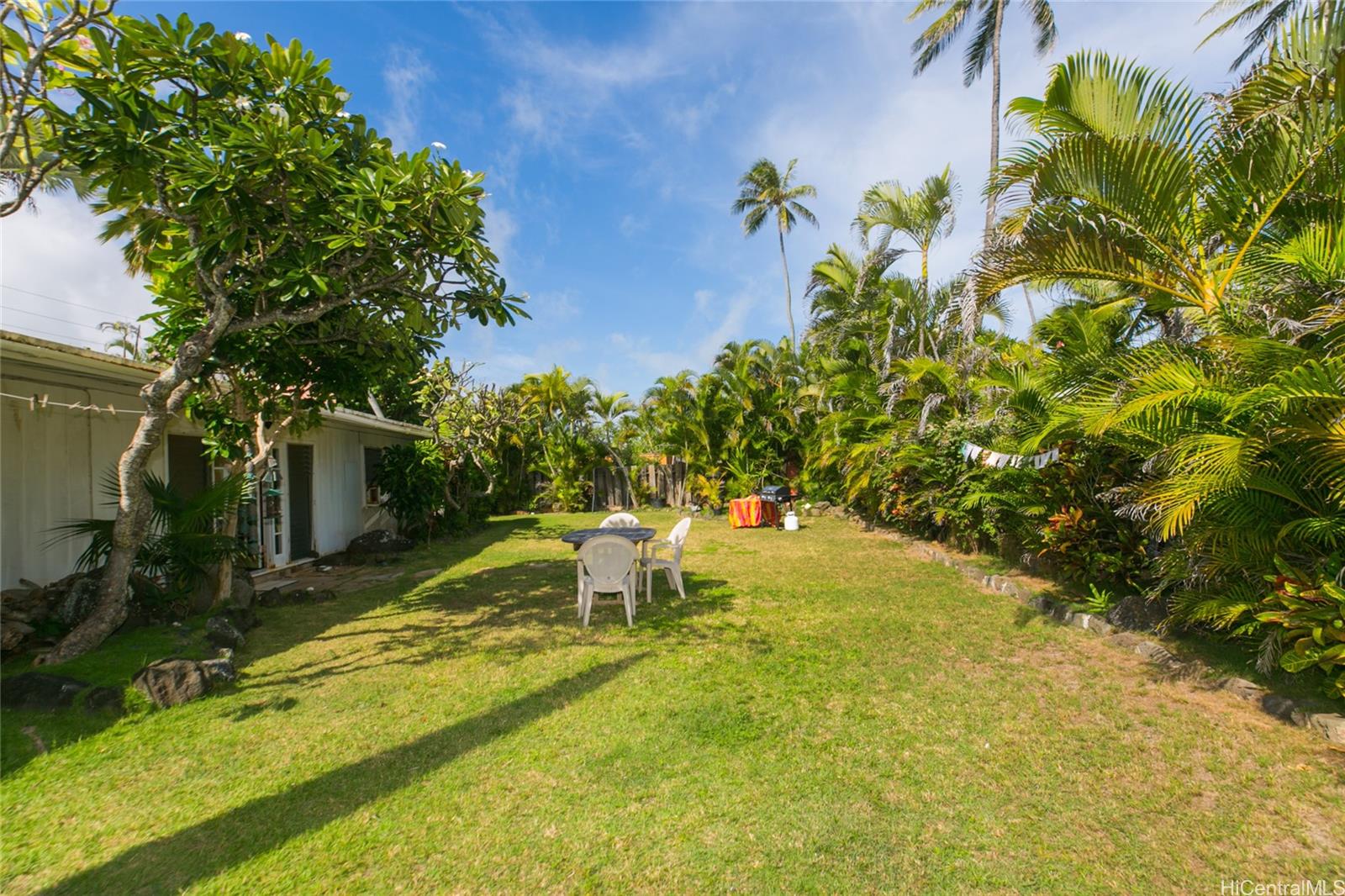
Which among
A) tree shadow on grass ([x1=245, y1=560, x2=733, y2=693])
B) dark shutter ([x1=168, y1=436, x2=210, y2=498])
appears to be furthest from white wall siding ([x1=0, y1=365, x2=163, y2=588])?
tree shadow on grass ([x1=245, y1=560, x2=733, y2=693])

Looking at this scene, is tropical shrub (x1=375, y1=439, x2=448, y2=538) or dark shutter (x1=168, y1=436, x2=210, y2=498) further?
tropical shrub (x1=375, y1=439, x2=448, y2=538)

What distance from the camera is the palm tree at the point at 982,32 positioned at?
580 inches

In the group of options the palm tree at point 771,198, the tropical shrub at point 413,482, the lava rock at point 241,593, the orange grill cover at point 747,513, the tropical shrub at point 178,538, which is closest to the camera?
the tropical shrub at point 178,538

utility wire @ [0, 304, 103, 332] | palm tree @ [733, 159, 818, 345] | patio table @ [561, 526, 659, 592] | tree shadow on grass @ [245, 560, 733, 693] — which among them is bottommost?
tree shadow on grass @ [245, 560, 733, 693]

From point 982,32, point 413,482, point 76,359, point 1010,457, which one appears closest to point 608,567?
point 1010,457

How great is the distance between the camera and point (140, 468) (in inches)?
200

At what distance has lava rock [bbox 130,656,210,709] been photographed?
13.8ft

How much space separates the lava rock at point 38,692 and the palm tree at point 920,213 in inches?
470

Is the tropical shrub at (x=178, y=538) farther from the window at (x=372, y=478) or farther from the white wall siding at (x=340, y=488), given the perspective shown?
the window at (x=372, y=478)

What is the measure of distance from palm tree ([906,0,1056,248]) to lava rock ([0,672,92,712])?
17.7m

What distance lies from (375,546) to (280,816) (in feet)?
29.7

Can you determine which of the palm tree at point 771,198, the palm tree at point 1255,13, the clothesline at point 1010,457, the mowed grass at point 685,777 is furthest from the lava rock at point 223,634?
the palm tree at point 771,198

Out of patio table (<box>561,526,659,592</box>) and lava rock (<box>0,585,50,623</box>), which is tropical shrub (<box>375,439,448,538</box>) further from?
lava rock (<box>0,585,50,623</box>)

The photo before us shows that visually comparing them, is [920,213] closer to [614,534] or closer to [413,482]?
[614,534]
